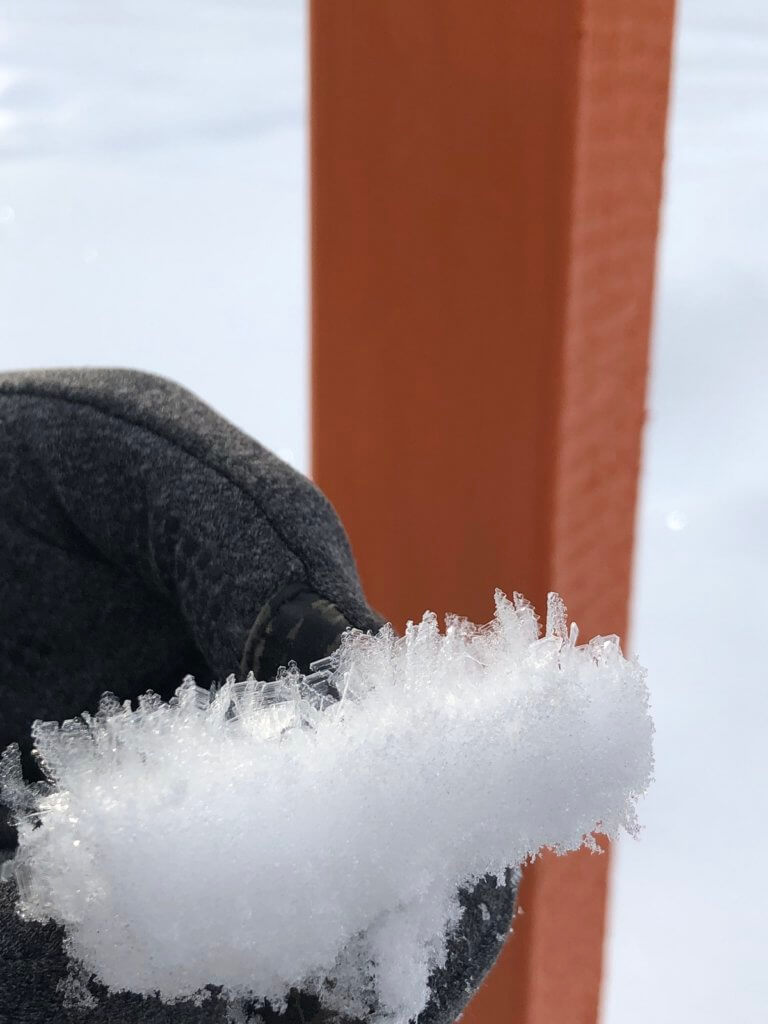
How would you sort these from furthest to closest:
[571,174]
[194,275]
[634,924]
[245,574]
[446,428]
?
1. [194,275]
2. [634,924]
3. [446,428]
4. [571,174]
5. [245,574]

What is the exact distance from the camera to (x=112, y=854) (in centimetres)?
24

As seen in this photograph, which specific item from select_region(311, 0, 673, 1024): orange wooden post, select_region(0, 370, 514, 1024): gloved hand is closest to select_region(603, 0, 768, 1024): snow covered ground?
select_region(311, 0, 673, 1024): orange wooden post

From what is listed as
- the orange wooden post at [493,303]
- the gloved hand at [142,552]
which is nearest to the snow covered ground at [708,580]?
the orange wooden post at [493,303]

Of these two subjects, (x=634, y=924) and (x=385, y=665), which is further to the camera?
(x=634, y=924)

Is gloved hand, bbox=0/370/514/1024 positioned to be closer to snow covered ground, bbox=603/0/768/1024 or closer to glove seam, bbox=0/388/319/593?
glove seam, bbox=0/388/319/593

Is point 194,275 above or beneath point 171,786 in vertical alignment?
above

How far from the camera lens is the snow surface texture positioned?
25 cm

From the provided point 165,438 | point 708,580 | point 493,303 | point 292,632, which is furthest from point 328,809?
point 708,580

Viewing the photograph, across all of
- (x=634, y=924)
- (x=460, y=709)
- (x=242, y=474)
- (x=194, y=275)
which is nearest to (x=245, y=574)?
(x=242, y=474)

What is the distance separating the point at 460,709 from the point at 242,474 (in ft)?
0.66

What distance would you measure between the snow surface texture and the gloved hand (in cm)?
11

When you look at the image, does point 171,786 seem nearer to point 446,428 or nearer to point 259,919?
point 259,919

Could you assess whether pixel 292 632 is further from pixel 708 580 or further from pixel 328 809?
pixel 708 580

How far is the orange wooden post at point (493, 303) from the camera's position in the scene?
0.58 m
